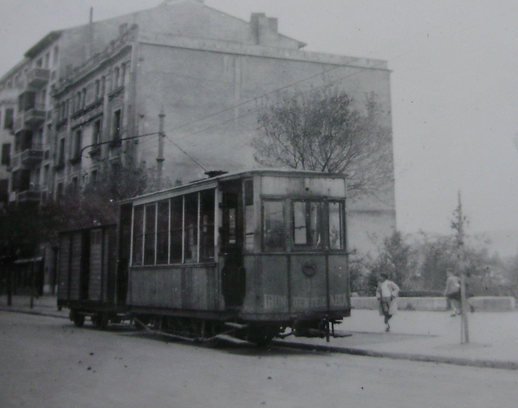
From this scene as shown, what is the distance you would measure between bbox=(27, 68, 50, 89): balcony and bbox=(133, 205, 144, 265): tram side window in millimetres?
35352

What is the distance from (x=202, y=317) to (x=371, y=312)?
11204mm

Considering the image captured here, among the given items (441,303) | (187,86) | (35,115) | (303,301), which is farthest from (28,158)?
(303,301)

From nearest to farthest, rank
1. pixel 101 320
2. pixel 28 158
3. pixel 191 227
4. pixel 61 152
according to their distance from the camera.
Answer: pixel 191 227
pixel 101 320
pixel 61 152
pixel 28 158

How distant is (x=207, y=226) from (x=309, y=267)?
2.32 metres

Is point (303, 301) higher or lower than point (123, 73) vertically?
lower

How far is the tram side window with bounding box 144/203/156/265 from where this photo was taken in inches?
617

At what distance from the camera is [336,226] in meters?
13.1

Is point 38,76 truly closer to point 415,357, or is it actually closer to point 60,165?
point 60,165

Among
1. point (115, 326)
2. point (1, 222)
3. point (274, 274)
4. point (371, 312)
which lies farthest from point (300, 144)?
point (274, 274)

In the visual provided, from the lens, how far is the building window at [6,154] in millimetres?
44850

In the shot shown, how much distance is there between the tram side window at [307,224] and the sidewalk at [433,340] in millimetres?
1954

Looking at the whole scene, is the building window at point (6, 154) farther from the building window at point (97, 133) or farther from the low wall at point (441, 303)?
the low wall at point (441, 303)

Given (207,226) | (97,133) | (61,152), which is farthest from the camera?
(61,152)

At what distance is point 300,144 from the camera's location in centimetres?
2503
